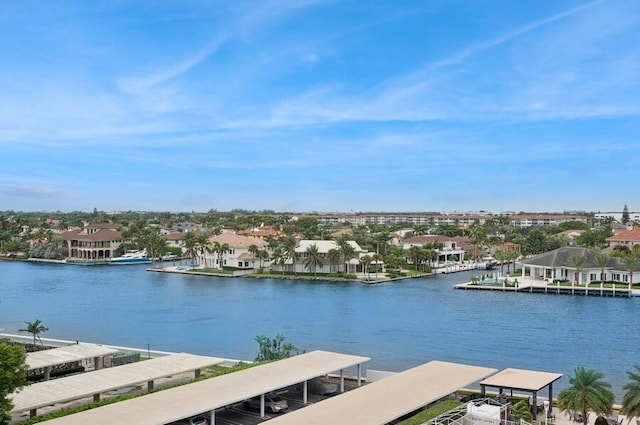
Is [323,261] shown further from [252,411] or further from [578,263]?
[252,411]

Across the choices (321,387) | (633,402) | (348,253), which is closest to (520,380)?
(633,402)

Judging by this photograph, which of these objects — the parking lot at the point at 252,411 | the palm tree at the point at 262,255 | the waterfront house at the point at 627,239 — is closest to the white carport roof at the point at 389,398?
the parking lot at the point at 252,411

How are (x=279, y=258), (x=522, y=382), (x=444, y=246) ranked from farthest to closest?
(x=444, y=246) → (x=279, y=258) → (x=522, y=382)

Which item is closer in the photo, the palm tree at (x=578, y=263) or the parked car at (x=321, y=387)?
the parked car at (x=321, y=387)

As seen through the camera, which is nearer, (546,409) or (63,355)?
(546,409)

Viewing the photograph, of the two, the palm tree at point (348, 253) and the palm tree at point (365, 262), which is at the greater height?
the palm tree at point (348, 253)

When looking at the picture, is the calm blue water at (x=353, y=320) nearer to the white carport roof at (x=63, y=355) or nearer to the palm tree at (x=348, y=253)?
the palm tree at (x=348, y=253)
